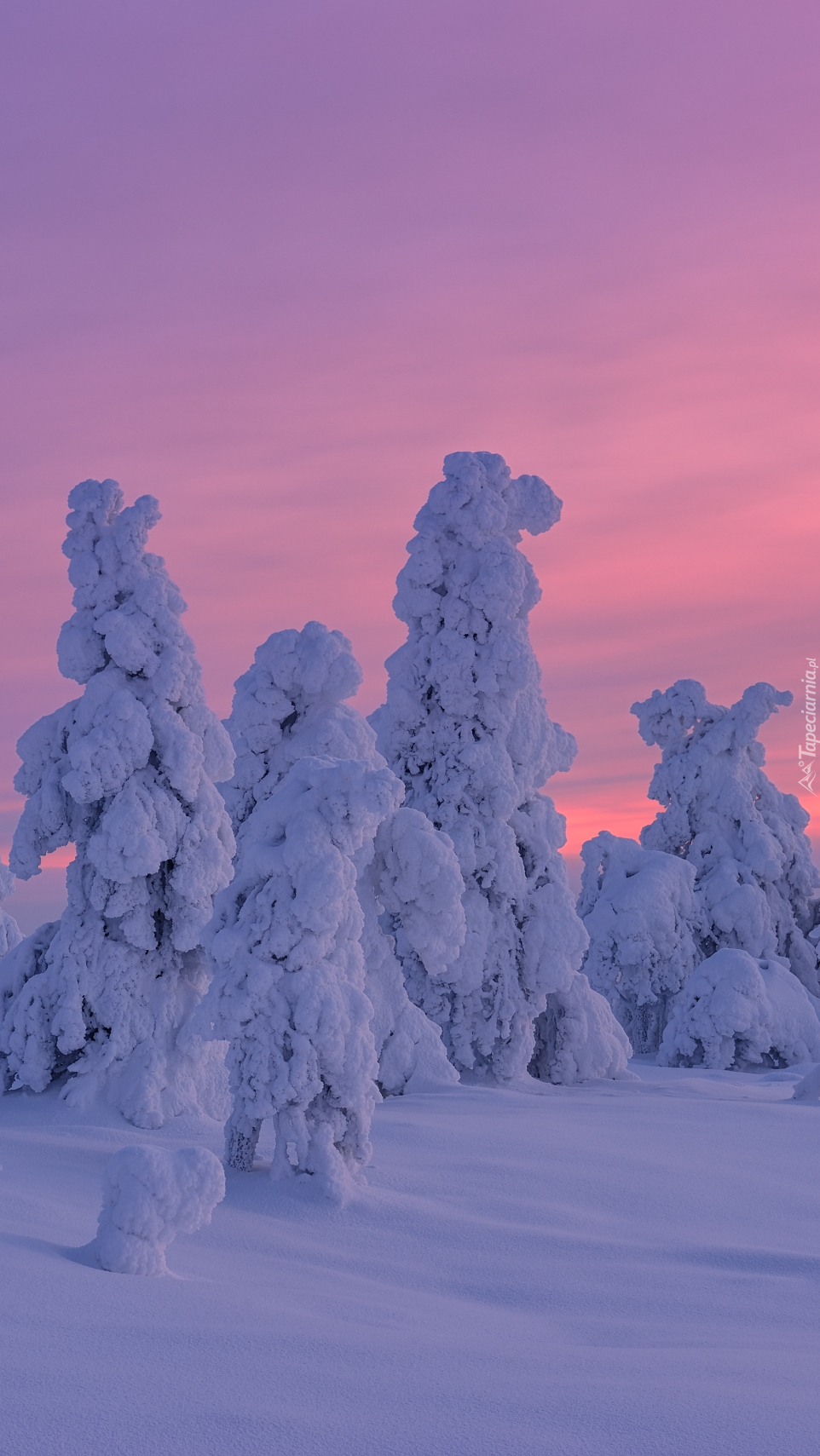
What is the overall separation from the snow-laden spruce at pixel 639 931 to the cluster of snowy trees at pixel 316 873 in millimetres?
2489

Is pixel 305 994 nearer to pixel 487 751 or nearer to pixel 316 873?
pixel 316 873

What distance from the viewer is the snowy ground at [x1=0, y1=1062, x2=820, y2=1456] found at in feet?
15.1

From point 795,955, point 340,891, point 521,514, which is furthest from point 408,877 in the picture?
point 795,955

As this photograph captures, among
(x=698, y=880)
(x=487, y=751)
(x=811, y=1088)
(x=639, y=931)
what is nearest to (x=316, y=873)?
(x=487, y=751)

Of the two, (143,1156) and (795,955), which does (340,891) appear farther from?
(795,955)

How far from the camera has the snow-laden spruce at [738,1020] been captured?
77.9ft

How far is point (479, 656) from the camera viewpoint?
1959 cm

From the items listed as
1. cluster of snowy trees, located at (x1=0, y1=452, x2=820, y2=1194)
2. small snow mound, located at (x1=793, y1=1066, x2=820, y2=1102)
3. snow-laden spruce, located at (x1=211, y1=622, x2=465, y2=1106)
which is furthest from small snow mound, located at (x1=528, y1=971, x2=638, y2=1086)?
small snow mound, located at (x1=793, y1=1066, x2=820, y2=1102)

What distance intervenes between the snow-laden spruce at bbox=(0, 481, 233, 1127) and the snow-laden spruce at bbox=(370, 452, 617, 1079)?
5.62m

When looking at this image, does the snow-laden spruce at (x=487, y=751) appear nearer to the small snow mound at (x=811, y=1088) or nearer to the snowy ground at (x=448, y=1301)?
the small snow mound at (x=811, y=1088)

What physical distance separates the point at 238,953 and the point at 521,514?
11.6 m

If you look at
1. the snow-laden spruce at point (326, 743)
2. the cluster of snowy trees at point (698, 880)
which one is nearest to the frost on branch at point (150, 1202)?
the snow-laden spruce at point (326, 743)

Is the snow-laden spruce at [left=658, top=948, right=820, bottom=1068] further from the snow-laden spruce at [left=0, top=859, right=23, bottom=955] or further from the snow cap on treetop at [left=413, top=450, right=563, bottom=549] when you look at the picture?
the snow-laden spruce at [left=0, top=859, right=23, bottom=955]

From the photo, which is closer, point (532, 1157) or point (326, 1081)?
point (326, 1081)
